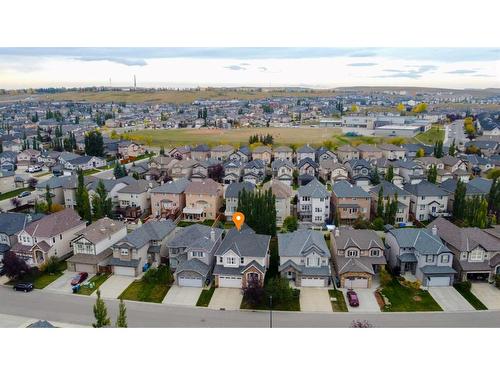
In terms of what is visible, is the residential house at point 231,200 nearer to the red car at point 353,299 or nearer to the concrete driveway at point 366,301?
the concrete driveway at point 366,301

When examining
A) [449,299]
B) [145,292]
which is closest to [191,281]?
[145,292]

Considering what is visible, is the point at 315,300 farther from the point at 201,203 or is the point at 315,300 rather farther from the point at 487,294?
the point at 201,203

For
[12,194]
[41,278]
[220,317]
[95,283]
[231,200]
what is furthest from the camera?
[12,194]

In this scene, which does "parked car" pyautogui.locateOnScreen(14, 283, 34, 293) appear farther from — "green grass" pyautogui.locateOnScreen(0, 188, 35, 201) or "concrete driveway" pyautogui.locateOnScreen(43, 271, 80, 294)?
"green grass" pyautogui.locateOnScreen(0, 188, 35, 201)

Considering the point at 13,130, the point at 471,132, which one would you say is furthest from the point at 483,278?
the point at 13,130

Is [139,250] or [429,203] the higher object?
[429,203]
